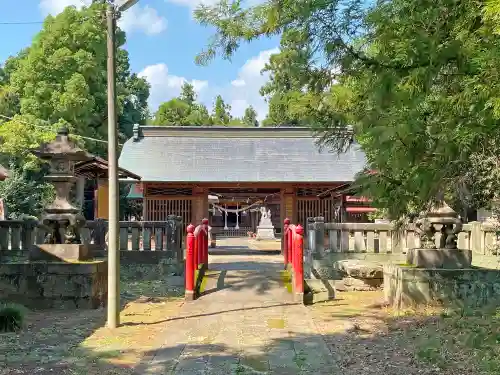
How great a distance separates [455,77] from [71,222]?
6277 mm

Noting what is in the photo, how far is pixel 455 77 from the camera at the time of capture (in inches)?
157

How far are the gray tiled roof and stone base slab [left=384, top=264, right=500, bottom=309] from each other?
12727mm

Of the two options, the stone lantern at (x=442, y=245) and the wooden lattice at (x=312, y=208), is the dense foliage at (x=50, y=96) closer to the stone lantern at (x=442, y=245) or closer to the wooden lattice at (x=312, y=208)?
the wooden lattice at (x=312, y=208)

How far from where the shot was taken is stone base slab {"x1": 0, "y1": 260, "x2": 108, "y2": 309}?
8148 mm

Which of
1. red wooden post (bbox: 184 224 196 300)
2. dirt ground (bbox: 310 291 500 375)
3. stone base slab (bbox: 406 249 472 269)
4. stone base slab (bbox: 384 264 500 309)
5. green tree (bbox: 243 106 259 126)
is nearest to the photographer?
dirt ground (bbox: 310 291 500 375)

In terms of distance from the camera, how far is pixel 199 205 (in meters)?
21.0

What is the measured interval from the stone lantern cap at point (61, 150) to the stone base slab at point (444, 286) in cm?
522

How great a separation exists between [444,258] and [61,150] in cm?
600

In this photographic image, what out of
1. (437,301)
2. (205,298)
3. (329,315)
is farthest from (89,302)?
(437,301)

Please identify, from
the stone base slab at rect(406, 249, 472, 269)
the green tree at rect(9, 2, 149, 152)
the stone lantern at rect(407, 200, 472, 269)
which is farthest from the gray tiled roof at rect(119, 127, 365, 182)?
the stone base slab at rect(406, 249, 472, 269)

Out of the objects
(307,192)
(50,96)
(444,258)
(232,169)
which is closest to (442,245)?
(444,258)

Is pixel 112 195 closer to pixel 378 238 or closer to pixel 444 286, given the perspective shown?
pixel 444 286

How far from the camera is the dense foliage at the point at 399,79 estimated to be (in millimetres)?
3529

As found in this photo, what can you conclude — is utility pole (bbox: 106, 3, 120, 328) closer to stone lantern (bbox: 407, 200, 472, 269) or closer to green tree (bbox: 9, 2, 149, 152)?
stone lantern (bbox: 407, 200, 472, 269)
